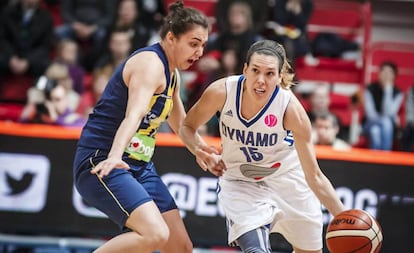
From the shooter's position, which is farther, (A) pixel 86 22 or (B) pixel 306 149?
(A) pixel 86 22

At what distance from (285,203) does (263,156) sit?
351 millimetres

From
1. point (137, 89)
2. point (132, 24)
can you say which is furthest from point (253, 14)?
point (137, 89)

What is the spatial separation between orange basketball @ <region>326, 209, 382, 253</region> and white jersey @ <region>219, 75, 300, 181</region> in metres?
0.51

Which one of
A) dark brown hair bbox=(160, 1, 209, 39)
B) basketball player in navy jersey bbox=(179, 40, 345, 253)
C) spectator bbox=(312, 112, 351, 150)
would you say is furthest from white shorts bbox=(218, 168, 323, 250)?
spectator bbox=(312, 112, 351, 150)

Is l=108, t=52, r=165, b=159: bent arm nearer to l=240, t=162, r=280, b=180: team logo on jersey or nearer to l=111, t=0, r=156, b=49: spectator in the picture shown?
l=240, t=162, r=280, b=180: team logo on jersey

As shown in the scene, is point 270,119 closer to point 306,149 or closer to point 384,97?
point 306,149

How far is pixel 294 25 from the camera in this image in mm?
9867

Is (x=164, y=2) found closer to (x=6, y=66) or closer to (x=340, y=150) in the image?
(x=6, y=66)

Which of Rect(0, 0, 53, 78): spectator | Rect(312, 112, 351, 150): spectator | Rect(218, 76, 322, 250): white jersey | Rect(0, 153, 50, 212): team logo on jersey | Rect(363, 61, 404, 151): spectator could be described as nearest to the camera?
Rect(218, 76, 322, 250): white jersey

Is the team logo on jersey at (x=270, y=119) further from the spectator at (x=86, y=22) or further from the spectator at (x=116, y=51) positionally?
the spectator at (x=86, y=22)

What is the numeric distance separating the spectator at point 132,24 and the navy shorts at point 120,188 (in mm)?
4526

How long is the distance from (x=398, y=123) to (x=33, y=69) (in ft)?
13.2

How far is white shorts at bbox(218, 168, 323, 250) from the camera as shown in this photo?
5215mm

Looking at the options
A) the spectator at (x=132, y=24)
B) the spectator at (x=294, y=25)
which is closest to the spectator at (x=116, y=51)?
the spectator at (x=132, y=24)
